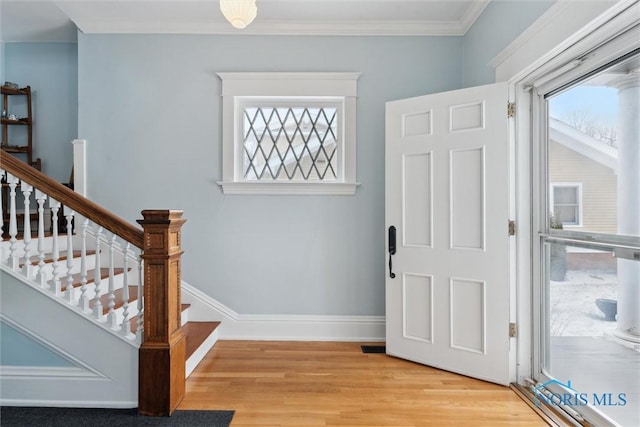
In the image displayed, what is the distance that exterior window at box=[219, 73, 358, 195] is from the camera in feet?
10.1

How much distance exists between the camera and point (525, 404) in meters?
2.07

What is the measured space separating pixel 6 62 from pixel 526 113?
4.57 metres

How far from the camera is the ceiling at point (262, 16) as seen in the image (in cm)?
279

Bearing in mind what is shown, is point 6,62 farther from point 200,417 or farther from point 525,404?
point 525,404

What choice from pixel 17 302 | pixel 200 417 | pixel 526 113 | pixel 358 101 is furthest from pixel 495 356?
pixel 17 302

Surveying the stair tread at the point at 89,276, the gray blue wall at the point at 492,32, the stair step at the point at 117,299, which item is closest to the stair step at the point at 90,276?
the stair tread at the point at 89,276

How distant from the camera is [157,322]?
1949 millimetres

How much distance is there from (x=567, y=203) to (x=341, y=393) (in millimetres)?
1713

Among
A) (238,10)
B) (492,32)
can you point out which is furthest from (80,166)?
(492,32)

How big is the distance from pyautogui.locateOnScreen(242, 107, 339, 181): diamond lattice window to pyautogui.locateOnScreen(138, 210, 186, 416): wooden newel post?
133cm

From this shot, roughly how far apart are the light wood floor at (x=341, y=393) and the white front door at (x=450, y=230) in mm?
201

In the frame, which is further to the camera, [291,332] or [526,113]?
[291,332]

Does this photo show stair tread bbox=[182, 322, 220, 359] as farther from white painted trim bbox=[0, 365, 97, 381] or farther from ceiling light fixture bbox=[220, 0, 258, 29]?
ceiling light fixture bbox=[220, 0, 258, 29]

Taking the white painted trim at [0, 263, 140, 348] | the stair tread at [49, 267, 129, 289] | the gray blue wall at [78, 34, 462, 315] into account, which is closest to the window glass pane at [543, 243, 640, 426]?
the gray blue wall at [78, 34, 462, 315]
